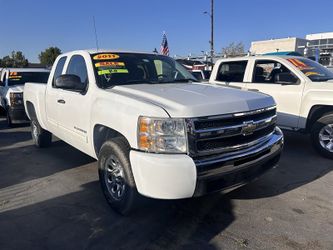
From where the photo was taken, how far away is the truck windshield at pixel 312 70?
624cm

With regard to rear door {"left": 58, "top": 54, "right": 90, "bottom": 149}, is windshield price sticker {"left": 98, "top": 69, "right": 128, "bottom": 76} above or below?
above

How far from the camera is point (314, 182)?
460cm

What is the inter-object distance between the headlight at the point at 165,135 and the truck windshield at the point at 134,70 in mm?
1296

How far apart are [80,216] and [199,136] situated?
170cm

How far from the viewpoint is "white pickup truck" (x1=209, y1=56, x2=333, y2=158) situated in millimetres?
5781

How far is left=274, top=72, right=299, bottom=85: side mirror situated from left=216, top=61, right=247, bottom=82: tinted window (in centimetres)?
91

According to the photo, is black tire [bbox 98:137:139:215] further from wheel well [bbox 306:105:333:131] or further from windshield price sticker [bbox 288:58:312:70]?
windshield price sticker [bbox 288:58:312:70]

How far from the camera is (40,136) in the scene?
21.2 feet

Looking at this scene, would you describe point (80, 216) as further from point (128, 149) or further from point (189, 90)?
point (189, 90)

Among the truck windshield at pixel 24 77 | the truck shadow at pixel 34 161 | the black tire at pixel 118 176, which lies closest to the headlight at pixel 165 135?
the black tire at pixel 118 176

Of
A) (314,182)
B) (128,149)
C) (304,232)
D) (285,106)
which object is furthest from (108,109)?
(285,106)

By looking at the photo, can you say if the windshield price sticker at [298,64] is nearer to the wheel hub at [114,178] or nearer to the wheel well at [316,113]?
the wheel well at [316,113]

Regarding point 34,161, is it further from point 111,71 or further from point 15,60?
point 15,60

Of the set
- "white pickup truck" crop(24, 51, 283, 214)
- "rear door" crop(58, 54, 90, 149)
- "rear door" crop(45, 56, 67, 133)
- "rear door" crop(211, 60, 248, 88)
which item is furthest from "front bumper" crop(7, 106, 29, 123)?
"rear door" crop(211, 60, 248, 88)
